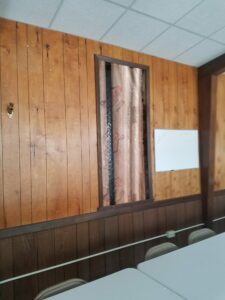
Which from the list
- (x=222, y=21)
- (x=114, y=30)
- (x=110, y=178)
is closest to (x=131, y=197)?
(x=110, y=178)

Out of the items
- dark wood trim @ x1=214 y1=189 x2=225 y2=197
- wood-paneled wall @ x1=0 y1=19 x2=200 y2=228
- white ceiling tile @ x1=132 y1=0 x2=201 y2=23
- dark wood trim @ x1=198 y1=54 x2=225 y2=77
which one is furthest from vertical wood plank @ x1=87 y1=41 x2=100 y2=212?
dark wood trim @ x1=214 y1=189 x2=225 y2=197

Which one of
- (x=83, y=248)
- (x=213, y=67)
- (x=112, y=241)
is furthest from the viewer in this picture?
(x=213, y=67)

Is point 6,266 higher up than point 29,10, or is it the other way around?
point 29,10

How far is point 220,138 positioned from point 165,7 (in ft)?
7.14

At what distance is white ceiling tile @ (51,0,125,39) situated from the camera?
1756 mm

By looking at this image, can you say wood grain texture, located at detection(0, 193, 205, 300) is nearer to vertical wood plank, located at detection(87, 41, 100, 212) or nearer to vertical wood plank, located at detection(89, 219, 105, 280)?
vertical wood plank, located at detection(89, 219, 105, 280)

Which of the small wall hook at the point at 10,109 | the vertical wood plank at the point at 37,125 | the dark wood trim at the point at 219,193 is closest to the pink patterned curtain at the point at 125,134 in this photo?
the vertical wood plank at the point at 37,125

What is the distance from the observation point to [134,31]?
2129mm

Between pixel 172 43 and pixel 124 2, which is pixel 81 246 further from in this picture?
pixel 172 43

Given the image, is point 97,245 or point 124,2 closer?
point 124,2

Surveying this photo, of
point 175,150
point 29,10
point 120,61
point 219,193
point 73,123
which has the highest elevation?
point 29,10

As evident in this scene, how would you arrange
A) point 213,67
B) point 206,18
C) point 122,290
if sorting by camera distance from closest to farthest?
1. point 122,290
2. point 206,18
3. point 213,67

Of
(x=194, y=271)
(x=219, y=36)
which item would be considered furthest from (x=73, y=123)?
(x=219, y=36)

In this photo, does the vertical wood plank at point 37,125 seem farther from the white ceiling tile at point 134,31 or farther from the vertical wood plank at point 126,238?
the vertical wood plank at point 126,238
